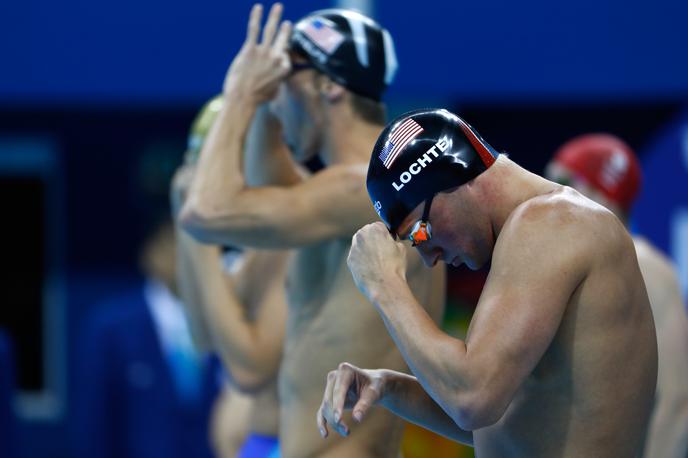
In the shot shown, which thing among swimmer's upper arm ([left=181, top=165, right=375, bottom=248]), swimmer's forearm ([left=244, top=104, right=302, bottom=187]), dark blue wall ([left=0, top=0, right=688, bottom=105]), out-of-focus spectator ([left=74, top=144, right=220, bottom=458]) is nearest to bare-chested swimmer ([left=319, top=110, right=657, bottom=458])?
swimmer's upper arm ([left=181, top=165, right=375, bottom=248])

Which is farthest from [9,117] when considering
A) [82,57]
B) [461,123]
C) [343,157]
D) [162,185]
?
[461,123]

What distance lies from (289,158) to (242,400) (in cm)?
111

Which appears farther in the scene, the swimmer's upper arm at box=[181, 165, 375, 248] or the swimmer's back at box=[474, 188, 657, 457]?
the swimmer's upper arm at box=[181, 165, 375, 248]

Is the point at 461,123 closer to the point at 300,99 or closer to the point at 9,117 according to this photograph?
the point at 300,99

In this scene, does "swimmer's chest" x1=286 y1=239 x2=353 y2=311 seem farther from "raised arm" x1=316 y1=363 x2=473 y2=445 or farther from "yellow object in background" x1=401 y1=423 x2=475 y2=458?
"yellow object in background" x1=401 y1=423 x2=475 y2=458

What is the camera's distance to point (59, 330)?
714 centimetres

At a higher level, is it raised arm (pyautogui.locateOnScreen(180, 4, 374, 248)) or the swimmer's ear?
the swimmer's ear

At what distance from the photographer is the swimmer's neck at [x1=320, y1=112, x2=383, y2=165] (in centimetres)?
314

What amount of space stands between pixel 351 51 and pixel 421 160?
99 centimetres

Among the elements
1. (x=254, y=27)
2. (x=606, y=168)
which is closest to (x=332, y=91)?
(x=254, y=27)

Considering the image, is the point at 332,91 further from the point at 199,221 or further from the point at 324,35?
the point at 199,221

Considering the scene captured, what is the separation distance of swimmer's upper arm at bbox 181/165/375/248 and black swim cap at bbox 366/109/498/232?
657mm

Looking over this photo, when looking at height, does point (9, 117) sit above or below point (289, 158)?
below

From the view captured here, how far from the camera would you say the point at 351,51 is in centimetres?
313
